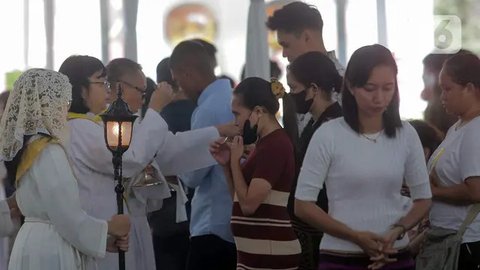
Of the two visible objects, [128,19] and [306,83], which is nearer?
[306,83]

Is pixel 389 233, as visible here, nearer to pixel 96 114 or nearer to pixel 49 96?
pixel 49 96

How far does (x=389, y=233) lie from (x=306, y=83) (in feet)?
3.28

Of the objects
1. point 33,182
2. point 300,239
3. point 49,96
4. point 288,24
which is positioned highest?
point 288,24

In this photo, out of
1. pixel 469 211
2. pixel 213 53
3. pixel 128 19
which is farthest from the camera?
pixel 128 19

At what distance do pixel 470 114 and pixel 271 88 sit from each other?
2.77 feet

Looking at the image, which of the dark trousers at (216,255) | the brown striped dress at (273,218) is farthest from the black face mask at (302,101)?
the dark trousers at (216,255)

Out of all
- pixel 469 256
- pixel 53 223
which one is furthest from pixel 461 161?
pixel 53 223

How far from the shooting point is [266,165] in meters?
3.99

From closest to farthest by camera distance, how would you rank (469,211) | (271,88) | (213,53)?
(469,211)
(271,88)
(213,53)

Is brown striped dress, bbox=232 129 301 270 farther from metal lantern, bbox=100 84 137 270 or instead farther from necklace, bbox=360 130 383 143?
necklace, bbox=360 130 383 143

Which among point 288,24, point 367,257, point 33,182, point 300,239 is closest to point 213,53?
point 288,24

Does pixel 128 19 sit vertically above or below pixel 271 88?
above

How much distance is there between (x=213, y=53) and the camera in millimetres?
5332

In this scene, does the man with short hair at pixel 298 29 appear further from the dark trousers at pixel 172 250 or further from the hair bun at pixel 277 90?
the dark trousers at pixel 172 250
